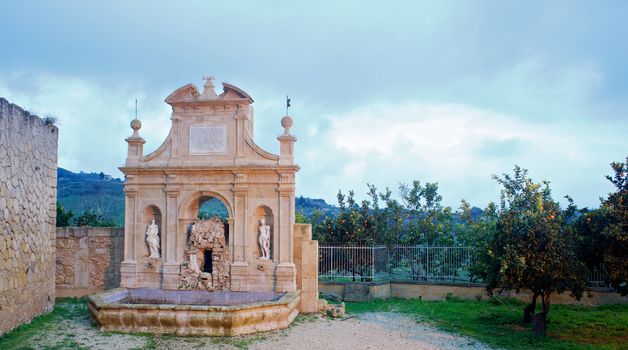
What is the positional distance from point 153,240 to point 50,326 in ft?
13.3

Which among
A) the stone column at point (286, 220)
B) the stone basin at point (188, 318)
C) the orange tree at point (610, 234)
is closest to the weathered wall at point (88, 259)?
the stone basin at point (188, 318)

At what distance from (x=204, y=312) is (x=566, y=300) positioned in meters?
11.6

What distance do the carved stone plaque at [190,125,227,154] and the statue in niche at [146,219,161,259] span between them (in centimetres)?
251

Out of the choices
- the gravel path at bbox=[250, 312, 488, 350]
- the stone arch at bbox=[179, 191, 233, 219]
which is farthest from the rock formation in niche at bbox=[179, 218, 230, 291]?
the gravel path at bbox=[250, 312, 488, 350]

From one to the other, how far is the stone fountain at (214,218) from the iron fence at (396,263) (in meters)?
3.73

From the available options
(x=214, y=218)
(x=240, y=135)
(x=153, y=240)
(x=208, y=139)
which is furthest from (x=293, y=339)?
(x=208, y=139)

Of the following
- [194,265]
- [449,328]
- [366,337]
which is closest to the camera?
[366,337]

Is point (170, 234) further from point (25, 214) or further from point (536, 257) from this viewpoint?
point (536, 257)

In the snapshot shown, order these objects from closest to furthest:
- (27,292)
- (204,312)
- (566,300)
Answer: (204,312) → (27,292) → (566,300)

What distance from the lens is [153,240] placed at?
16656 millimetres

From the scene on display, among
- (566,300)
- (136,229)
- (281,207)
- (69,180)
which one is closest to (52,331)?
(136,229)

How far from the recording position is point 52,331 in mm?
12719

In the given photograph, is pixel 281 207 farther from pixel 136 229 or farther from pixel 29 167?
pixel 29 167

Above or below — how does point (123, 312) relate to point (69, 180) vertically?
below
